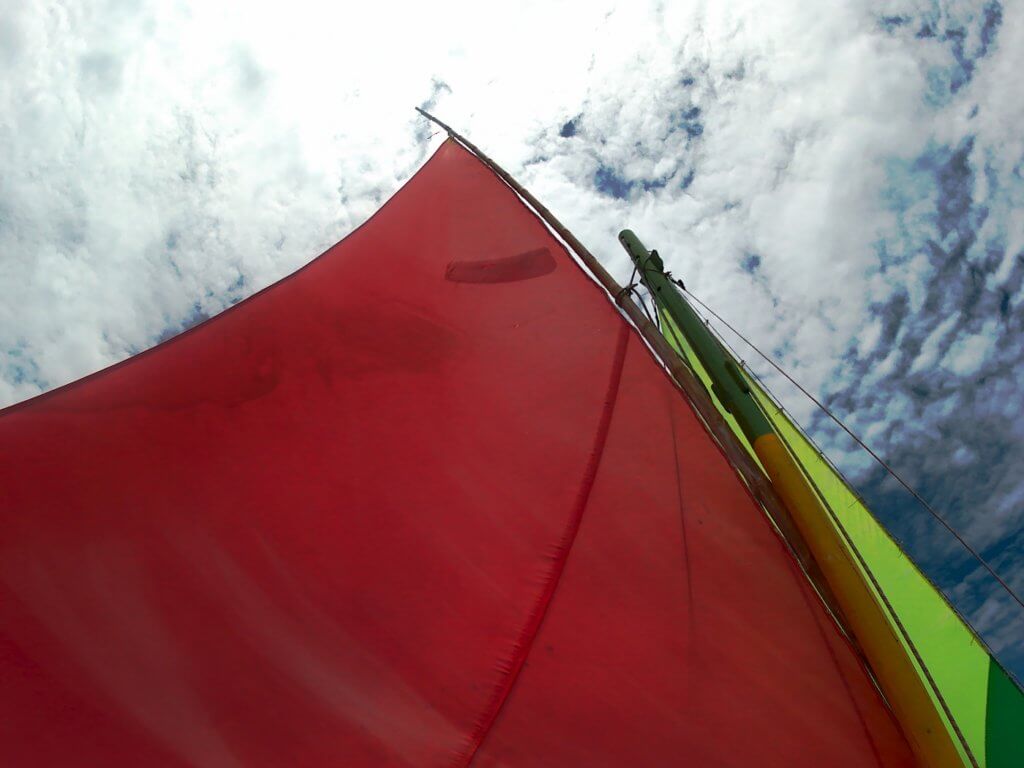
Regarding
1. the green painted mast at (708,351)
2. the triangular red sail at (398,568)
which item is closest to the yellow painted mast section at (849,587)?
the green painted mast at (708,351)

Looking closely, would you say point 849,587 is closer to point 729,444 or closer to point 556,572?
point 729,444

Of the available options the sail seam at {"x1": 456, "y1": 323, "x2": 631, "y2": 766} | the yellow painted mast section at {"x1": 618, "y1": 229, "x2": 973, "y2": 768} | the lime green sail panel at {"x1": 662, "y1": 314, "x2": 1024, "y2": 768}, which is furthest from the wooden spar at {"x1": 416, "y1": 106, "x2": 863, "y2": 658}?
the lime green sail panel at {"x1": 662, "y1": 314, "x2": 1024, "y2": 768}

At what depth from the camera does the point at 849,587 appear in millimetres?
2229

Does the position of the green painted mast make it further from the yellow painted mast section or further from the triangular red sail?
the triangular red sail

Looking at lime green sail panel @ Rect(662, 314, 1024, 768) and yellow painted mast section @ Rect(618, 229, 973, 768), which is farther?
lime green sail panel @ Rect(662, 314, 1024, 768)

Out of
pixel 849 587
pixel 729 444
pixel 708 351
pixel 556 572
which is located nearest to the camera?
pixel 849 587

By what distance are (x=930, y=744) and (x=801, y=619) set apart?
0.55 m

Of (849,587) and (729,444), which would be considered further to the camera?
(729,444)

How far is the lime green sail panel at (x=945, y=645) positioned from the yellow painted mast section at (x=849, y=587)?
0.51 metres

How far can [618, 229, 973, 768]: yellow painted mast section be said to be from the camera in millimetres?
1963

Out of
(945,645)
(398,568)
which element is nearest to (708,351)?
(398,568)

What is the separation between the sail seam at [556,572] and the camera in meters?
2.49

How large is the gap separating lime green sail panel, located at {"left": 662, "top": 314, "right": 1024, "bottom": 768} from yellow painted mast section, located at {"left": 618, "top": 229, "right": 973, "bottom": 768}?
1.67 ft

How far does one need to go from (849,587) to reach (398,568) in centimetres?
189
